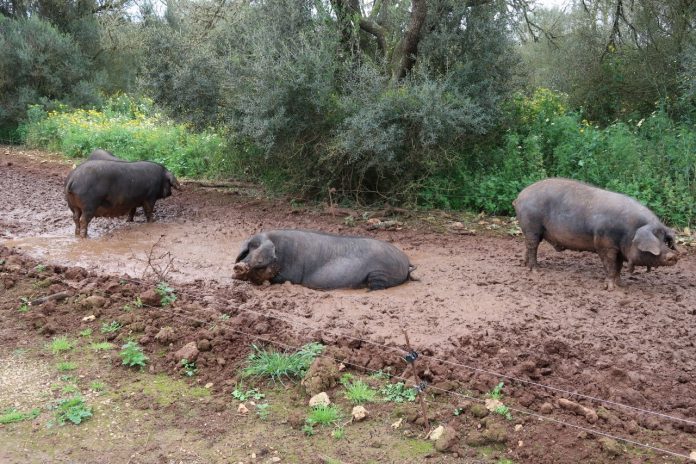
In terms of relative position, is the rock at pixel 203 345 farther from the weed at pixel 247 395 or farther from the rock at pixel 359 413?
the rock at pixel 359 413

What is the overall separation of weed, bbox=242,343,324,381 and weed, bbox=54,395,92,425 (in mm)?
1138

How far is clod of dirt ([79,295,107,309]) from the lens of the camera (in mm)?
6488

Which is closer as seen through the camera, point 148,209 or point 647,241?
point 647,241

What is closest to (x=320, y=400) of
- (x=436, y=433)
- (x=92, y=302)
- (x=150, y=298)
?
(x=436, y=433)

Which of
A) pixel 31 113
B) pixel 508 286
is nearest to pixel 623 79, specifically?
pixel 508 286

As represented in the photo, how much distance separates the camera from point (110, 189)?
33.7ft

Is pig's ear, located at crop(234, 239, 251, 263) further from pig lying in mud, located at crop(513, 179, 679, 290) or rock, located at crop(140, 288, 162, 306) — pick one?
pig lying in mud, located at crop(513, 179, 679, 290)

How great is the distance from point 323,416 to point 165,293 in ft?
9.26

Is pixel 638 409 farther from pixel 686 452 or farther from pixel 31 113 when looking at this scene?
pixel 31 113

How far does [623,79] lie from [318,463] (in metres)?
14.0

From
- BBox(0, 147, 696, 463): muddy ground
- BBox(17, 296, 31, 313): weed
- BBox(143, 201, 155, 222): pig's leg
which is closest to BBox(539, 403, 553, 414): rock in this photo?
BBox(0, 147, 696, 463): muddy ground

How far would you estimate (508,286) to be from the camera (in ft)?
24.9

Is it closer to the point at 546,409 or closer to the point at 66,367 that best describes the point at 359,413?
the point at 546,409

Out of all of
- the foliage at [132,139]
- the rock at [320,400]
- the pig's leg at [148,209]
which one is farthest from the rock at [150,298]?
the foliage at [132,139]
